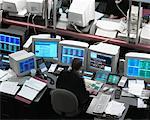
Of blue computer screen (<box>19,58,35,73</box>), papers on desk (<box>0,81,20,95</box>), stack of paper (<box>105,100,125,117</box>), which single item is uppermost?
blue computer screen (<box>19,58,35,73</box>)

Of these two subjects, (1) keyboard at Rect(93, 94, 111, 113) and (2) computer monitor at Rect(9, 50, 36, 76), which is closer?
(1) keyboard at Rect(93, 94, 111, 113)

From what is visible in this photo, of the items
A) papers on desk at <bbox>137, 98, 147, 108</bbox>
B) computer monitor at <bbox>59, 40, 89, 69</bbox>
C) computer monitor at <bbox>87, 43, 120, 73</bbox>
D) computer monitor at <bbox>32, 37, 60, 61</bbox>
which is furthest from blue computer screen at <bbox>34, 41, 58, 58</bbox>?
papers on desk at <bbox>137, 98, 147, 108</bbox>

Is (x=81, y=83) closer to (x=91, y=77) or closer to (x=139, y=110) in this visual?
(x=91, y=77)

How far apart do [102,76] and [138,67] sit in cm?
46

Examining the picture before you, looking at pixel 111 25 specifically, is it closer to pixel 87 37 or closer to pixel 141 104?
pixel 87 37

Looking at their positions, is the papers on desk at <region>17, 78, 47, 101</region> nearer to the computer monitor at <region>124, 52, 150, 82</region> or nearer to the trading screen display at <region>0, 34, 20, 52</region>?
the trading screen display at <region>0, 34, 20, 52</region>

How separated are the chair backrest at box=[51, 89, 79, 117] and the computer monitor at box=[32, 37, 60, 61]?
2.74 ft

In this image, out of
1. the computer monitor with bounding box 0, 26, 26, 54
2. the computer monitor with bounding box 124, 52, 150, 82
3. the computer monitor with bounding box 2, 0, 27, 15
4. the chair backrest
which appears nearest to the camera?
the chair backrest

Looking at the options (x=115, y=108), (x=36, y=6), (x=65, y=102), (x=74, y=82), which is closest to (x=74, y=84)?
(x=74, y=82)

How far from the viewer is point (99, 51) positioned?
4703 millimetres

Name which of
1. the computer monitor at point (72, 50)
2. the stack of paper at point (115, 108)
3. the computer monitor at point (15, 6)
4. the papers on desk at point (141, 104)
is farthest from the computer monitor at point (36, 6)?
the papers on desk at point (141, 104)

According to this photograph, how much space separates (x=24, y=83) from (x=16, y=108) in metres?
0.68

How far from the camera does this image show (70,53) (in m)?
4.90

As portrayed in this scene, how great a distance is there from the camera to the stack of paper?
4254 mm
